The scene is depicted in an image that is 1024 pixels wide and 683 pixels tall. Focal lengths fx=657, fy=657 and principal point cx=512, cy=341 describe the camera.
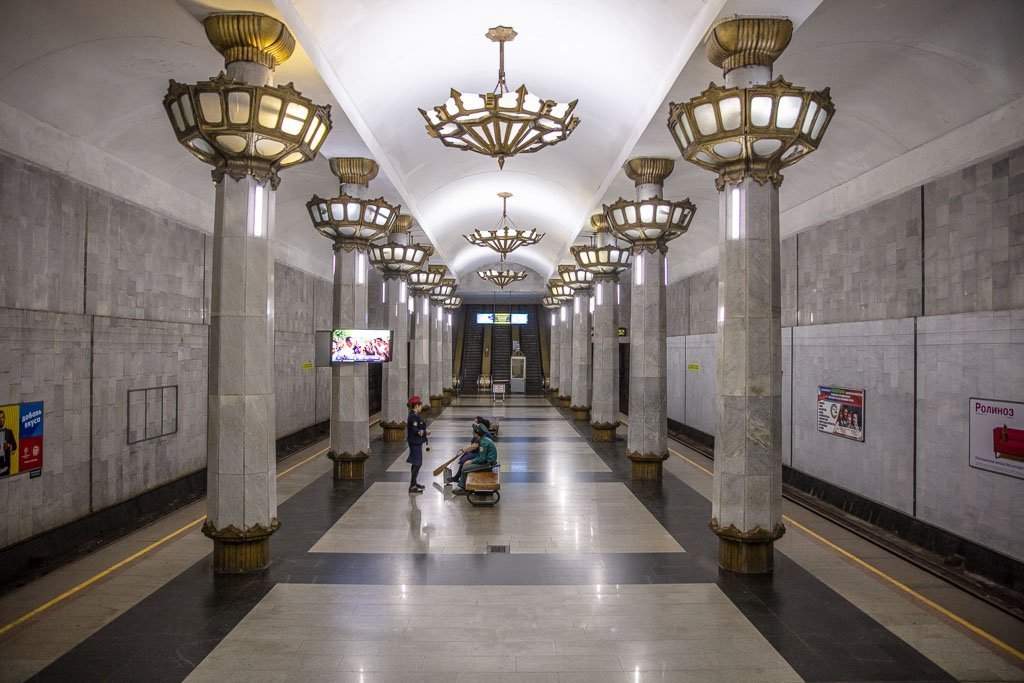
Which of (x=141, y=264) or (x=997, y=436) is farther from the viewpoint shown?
(x=141, y=264)

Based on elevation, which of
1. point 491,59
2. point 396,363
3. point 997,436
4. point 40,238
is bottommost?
point 997,436

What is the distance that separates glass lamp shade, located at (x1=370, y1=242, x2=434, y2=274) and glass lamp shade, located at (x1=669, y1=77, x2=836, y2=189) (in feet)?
26.5

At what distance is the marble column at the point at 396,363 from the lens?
15.7 metres

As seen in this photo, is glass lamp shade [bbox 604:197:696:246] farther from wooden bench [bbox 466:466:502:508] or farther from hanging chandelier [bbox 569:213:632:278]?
wooden bench [bbox 466:466:502:508]

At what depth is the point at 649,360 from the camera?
11727mm

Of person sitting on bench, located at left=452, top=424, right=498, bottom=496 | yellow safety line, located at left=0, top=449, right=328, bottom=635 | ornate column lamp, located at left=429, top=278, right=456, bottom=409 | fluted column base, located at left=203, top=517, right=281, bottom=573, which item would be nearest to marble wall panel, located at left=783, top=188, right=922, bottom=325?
person sitting on bench, located at left=452, top=424, right=498, bottom=496

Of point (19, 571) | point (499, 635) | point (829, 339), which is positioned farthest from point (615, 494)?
point (19, 571)

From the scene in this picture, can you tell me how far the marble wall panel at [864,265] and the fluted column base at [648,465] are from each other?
3365mm

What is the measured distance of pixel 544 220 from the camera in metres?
20.5

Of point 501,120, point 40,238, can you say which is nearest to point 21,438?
point 40,238

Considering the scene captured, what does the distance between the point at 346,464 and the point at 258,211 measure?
581 centimetres

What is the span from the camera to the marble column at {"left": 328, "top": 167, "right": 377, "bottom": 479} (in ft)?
37.2

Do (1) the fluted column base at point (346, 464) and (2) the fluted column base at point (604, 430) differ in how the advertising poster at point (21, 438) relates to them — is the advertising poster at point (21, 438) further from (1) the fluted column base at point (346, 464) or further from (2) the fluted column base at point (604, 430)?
(2) the fluted column base at point (604, 430)

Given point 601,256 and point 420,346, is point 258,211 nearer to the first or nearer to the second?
point 601,256
